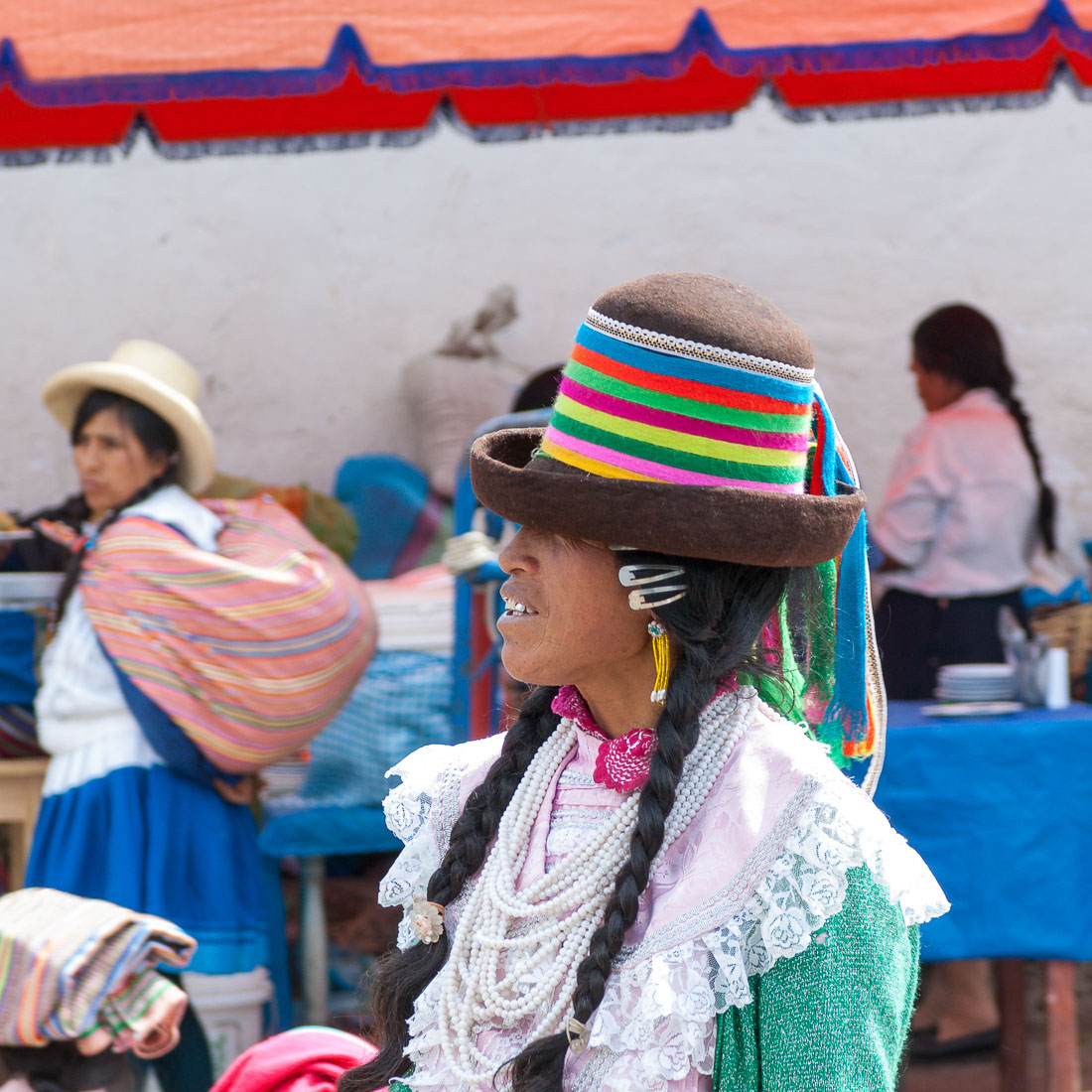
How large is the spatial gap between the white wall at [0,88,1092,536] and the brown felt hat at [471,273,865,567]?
482cm

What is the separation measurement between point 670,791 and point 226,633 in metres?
2.33

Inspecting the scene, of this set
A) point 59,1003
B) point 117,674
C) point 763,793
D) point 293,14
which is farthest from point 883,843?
point 293,14

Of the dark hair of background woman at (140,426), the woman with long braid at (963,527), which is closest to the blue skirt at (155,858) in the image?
the dark hair of background woman at (140,426)

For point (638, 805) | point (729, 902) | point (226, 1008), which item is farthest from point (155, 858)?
point (729, 902)

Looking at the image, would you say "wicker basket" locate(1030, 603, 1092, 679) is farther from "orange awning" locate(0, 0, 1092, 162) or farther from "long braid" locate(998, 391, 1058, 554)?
"orange awning" locate(0, 0, 1092, 162)

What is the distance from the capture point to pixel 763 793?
1.47 m

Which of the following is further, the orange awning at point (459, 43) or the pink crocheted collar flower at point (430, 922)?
the orange awning at point (459, 43)

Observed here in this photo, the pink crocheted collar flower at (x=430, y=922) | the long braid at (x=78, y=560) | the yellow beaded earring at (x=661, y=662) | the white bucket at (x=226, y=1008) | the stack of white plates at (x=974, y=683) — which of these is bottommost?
the white bucket at (x=226, y=1008)

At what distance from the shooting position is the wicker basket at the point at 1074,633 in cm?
416

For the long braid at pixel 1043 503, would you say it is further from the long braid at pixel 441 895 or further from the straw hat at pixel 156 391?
the long braid at pixel 441 895

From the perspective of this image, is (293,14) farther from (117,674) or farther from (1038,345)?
(1038,345)

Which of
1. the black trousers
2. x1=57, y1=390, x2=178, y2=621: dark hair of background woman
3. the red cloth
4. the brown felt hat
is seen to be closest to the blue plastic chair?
x1=57, y1=390, x2=178, y2=621: dark hair of background woman

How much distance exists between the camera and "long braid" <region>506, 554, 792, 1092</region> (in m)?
1.44

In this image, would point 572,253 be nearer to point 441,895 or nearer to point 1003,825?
point 1003,825
